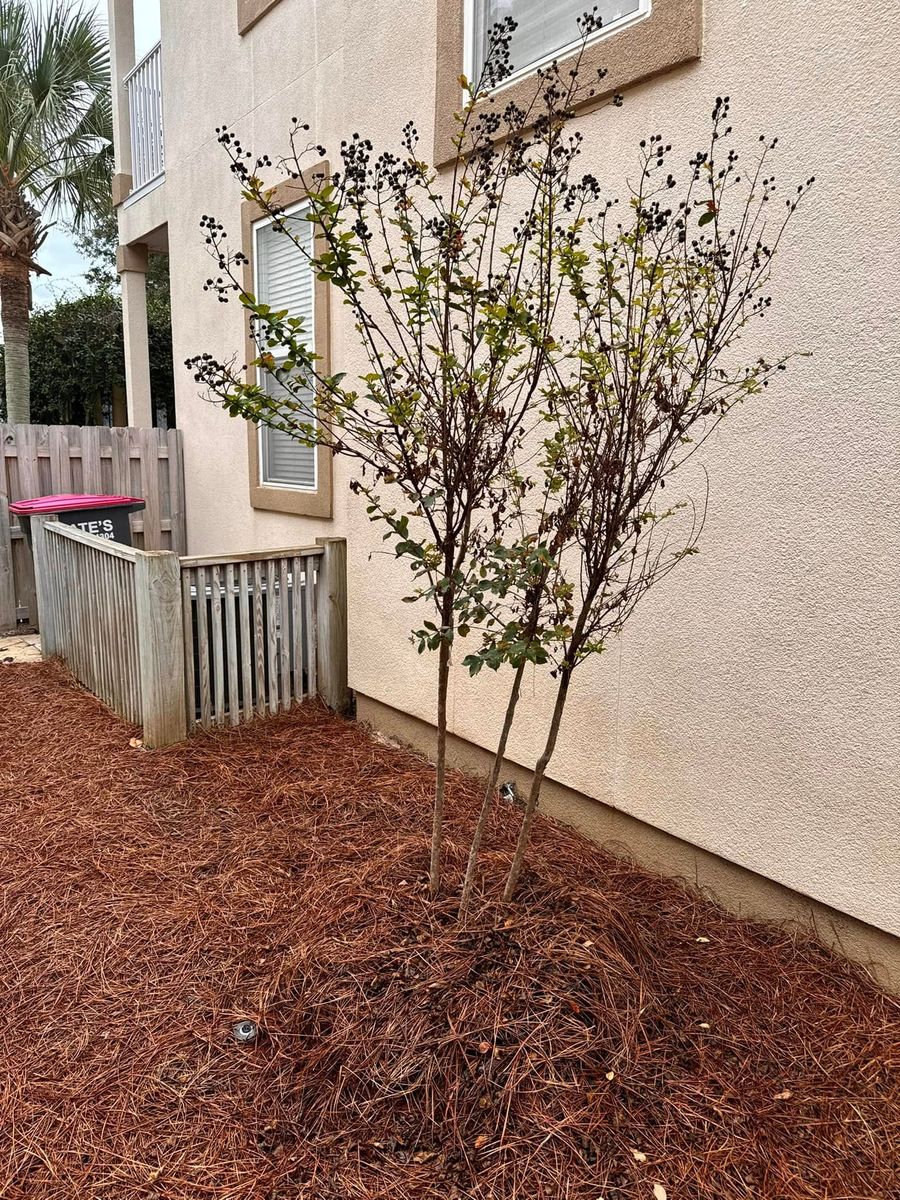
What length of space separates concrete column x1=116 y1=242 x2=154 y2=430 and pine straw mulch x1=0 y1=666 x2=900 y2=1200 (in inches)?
274

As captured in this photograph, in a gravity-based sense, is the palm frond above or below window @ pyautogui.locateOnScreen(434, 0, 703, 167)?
above

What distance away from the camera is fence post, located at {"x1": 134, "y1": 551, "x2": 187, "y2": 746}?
445cm

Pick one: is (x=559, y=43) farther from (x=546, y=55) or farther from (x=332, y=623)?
(x=332, y=623)

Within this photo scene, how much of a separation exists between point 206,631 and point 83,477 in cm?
384

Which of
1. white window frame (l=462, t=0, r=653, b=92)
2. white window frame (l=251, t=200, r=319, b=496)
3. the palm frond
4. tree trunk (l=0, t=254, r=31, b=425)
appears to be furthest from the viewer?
tree trunk (l=0, t=254, r=31, b=425)

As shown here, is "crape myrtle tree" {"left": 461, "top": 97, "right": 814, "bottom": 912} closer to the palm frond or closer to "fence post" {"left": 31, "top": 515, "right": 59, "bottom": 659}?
"fence post" {"left": 31, "top": 515, "right": 59, "bottom": 659}

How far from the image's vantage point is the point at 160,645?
14.8 ft

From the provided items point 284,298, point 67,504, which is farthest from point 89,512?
point 284,298

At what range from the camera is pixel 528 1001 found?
2322 mm

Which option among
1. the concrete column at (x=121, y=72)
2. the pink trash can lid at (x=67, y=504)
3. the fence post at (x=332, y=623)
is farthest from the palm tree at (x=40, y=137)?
the fence post at (x=332, y=623)

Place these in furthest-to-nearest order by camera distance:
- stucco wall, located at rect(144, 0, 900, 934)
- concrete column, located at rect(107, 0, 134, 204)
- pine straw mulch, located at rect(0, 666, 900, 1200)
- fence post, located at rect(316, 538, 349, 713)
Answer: concrete column, located at rect(107, 0, 134, 204)
fence post, located at rect(316, 538, 349, 713)
stucco wall, located at rect(144, 0, 900, 934)
pine straw mulch, located at rect(0, 666, 900, 1200)

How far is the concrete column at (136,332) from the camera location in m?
9.14

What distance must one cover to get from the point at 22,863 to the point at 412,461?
2529 mm

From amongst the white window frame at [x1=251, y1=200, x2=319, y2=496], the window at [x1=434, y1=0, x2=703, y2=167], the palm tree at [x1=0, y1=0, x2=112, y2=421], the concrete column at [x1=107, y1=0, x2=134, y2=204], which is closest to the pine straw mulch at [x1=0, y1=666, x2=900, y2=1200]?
the window at [x1=434, y1=0, x2=703, y2=167]
